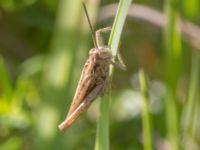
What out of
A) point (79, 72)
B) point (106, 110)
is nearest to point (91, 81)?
point (106, 110)

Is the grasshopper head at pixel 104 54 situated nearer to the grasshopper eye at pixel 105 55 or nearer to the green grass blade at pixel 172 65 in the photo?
the grasshopper eye at pixel 105 55

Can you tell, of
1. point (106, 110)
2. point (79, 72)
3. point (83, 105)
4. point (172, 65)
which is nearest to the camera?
point (106, 110)

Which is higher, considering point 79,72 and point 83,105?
point 79,72

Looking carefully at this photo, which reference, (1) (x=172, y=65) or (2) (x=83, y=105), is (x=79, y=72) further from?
(2) (x=83, y=105)

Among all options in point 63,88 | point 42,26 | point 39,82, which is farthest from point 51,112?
point 42,26

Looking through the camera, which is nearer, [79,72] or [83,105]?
[83,105]

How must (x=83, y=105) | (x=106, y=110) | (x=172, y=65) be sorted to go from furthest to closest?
(x=172, y=65)
(x=83, y=105)
(x=106, y=110)

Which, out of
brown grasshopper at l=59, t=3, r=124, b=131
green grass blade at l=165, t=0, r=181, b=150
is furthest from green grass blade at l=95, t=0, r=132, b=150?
green grass blade at l=165, t=0, r=181, b=150

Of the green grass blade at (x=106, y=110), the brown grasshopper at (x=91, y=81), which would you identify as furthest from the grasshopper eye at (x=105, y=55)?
the green grass blade at (x=106, y=110)
